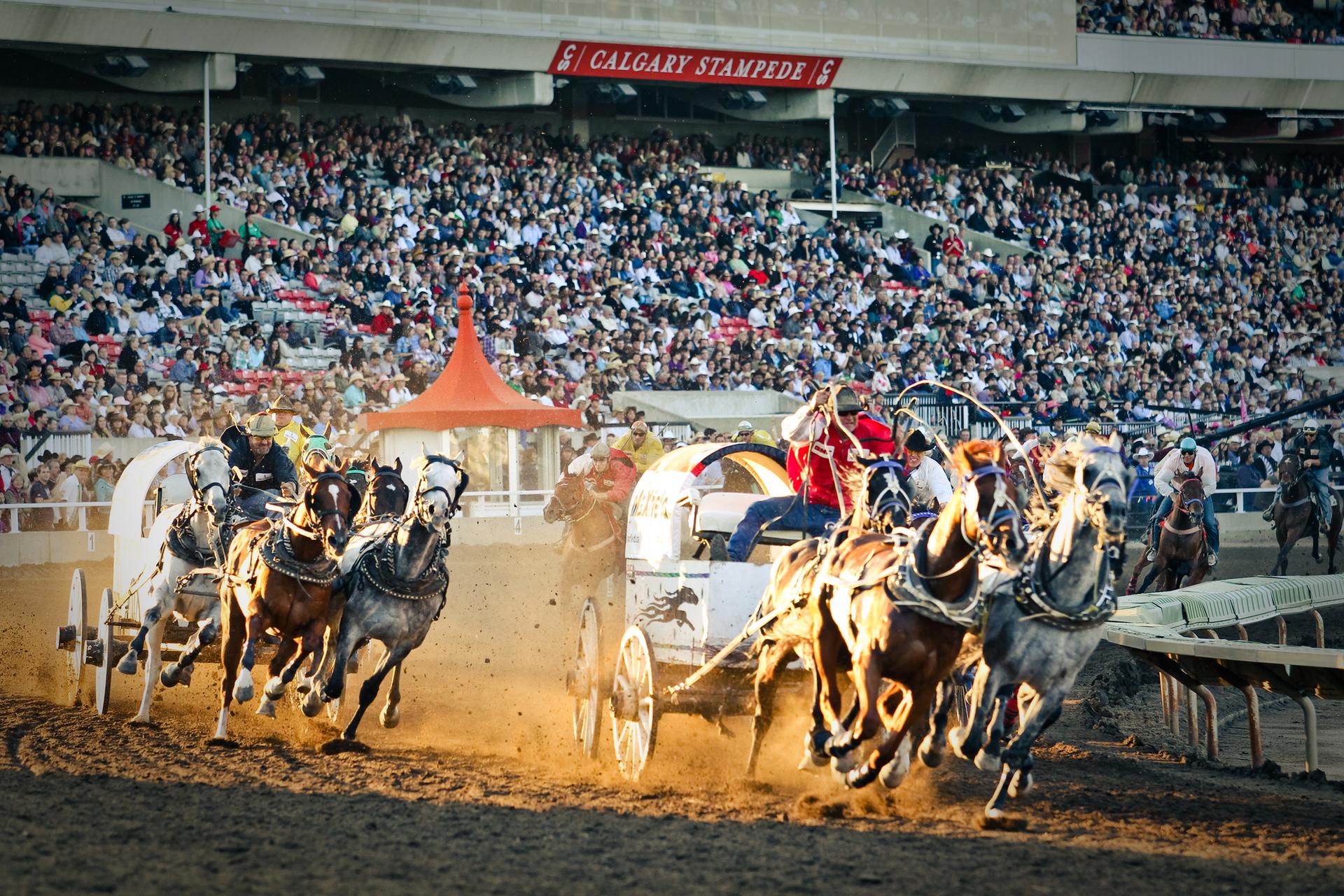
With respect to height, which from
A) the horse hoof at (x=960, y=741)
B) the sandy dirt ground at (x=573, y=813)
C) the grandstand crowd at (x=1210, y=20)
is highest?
the grandstand crowd at (x=1210, y=20)

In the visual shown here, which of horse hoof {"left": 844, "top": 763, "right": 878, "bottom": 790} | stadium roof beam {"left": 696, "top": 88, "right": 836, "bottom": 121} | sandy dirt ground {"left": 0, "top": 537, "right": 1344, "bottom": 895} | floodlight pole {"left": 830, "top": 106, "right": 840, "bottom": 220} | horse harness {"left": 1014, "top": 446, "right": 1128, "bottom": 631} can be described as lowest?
sandy dirt ground {"left": 0, "top": 537, "right": 1344, "bottom": 895}

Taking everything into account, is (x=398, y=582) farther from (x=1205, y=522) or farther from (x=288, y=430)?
(x=1205, y=522)

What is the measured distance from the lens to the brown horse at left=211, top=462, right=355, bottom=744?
9.64m

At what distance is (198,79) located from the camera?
27.5 metres

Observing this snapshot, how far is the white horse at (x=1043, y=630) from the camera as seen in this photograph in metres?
7.48

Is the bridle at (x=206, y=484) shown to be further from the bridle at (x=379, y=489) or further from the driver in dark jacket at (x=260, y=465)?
the bridle at (x=379, y=489)

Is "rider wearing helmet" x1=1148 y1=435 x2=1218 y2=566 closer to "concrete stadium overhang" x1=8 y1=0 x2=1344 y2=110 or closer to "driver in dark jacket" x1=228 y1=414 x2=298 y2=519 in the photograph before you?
"driver in dark jacket" x1=228 y1=414 x2=298 y2=519

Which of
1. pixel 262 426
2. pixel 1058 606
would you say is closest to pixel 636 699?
pixel 1058 606

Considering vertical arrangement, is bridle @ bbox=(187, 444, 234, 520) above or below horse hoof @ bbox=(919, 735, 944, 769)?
above

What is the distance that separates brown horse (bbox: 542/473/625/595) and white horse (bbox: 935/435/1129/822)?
5.56 m

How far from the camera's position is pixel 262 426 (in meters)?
11.1

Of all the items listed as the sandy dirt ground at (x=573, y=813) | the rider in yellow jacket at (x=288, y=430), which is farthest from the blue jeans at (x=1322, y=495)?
the rider in yellow jacket at (x=288, y=430)

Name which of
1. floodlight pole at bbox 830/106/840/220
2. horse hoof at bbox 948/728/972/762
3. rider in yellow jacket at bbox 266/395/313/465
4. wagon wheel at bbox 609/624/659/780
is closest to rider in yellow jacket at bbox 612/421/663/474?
rider in yellow jacket at bbox 266/395/313/465

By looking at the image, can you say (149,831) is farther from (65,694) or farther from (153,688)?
(65,694)
